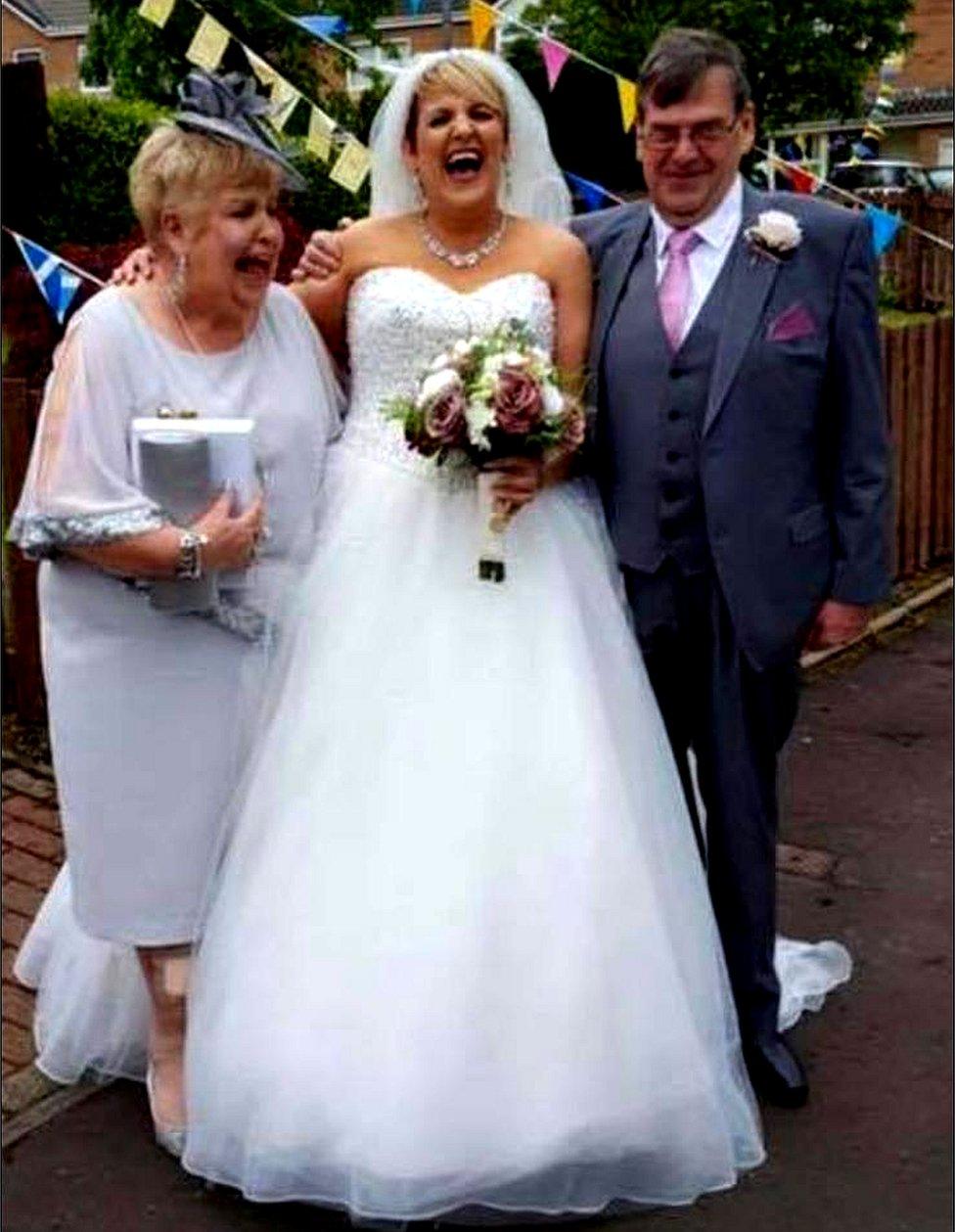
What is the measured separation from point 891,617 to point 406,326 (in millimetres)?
5315

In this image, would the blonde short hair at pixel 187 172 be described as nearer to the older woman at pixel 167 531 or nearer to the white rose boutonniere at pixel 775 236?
the older woman at pixel 167 531

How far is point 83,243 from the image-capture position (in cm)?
1114

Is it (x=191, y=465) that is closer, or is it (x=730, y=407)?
(x=191, y=465)

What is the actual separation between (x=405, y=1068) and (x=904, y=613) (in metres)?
5.78

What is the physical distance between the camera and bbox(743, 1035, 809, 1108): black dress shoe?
407 centimetres

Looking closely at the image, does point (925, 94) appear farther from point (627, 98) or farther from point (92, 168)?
point (627, 98)

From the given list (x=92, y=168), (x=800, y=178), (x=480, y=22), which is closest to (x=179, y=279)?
(x=480, y=22)

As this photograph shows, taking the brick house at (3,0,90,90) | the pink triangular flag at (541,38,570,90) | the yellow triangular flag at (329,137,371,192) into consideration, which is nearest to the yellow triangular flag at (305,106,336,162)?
the yellow triangular flag at (329,137,371,192)

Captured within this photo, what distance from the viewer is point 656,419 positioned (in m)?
3.79

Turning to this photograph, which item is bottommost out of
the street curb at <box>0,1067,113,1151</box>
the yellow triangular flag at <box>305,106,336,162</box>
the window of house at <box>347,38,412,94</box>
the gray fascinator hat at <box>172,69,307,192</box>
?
the street curb at <box>0,1067,113,1151</box>

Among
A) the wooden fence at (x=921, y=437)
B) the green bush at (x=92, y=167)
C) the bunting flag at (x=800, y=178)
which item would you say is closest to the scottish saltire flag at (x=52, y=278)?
the bunting flag at (x=800, y=178)

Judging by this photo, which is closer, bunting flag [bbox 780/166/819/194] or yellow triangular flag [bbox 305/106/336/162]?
yellow triangular flag [bbox 305/106/336/162]

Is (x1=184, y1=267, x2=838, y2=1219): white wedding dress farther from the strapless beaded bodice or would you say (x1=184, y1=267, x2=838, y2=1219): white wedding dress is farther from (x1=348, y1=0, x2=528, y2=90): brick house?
(x1=348, y1=0, x2=528, y2=90): brick house

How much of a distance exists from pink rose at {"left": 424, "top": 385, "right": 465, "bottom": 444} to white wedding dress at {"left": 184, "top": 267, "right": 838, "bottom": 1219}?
0.21m
